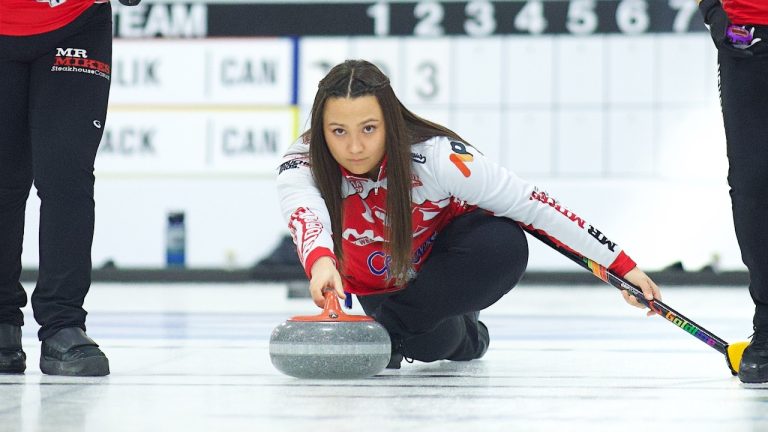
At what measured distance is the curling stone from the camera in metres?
1.96

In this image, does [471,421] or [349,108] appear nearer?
[471,421]

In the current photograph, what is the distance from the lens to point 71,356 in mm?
2070

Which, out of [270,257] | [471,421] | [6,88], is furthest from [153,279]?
[471,421]

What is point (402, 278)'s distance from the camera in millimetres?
2201

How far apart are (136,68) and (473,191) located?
521 centimetres

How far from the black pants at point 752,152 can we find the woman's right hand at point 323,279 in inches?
29.1

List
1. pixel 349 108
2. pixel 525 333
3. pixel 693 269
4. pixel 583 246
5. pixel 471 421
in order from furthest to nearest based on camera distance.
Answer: pixel 693 269 < pixel 525 333 < pixel 583 246 < pixel 349 108 < pixel 471 421

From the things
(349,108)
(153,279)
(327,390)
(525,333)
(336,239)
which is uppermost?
(349,108)

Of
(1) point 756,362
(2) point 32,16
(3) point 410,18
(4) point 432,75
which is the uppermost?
(2) point 32,16

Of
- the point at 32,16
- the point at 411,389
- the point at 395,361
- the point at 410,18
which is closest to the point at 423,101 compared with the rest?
the point at 410,18

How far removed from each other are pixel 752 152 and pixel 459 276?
0.56 metres

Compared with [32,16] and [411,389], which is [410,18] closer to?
[32,16]

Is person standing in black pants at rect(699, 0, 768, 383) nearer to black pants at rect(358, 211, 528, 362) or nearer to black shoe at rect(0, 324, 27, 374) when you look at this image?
black pants at rect(358, 211, 528, 362)

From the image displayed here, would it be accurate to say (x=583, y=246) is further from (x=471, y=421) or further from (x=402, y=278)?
(x=471, y=421)
